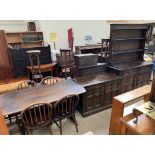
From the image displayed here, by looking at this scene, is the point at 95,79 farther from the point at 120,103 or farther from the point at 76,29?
the point at 76,29

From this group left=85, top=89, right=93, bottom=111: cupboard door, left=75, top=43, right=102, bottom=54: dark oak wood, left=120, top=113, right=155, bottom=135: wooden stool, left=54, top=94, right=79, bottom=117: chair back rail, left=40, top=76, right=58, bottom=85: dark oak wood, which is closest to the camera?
left=120, top=113, right=155, bottom=135: wooden stool

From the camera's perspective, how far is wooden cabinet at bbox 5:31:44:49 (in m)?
5.27

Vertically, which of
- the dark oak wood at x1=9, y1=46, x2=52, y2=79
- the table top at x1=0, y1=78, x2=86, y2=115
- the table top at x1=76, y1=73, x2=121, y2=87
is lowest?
the table top at x1=0, y1=78, x2=86, y2=115

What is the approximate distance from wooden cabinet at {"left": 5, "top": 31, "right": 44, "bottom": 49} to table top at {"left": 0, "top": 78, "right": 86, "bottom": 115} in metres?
3.27

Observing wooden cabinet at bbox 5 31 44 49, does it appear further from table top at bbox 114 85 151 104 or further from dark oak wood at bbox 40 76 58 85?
table top at bbox 114 85 151 104

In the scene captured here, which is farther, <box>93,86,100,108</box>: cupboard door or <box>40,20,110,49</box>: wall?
<box>40,20,110,49</box>: wall

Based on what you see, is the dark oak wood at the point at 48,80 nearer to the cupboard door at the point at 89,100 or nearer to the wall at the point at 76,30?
the cupboard door at the point at 89,100

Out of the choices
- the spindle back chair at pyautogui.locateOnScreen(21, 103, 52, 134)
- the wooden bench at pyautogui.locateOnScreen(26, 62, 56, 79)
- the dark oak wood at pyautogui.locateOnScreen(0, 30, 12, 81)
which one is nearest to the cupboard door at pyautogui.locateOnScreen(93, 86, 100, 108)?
the spindle back chair at pyautogui.locateOnScreen(21, 103, 52, 134)

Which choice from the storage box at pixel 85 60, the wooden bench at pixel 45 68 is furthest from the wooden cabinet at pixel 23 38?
the storage box at pixel 85 60

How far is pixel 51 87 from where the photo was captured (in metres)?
2.80

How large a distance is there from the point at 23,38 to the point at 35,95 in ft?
12.2

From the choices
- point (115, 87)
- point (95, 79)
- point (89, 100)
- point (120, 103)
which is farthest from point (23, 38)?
point (120, 103)

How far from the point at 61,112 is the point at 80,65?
1271 mm
